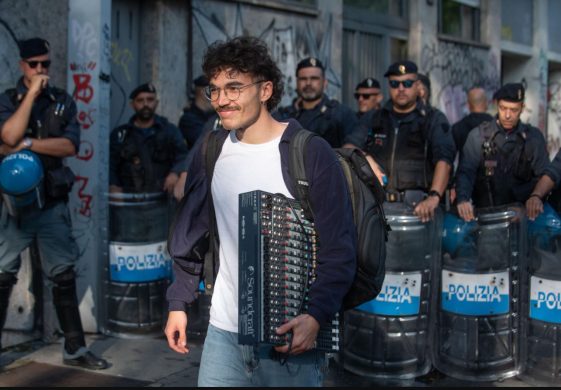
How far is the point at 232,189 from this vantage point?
2.88 m

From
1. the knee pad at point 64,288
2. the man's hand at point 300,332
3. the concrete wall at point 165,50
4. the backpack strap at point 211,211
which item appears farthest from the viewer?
the concrete wall at point 165,50

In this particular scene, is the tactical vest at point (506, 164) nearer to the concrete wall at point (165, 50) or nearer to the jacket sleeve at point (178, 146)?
the jacket sleeve at point (178, 146)

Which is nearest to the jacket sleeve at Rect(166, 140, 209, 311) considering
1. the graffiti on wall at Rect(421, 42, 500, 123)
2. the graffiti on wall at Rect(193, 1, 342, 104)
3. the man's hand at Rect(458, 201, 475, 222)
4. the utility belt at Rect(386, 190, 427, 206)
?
the man's hand at Rect(458, 201, 475, 222)

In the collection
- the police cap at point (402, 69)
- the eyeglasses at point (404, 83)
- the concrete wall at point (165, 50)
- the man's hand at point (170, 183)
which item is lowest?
the man's hand at point (170, 183)

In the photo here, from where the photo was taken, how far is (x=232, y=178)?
2889 mm

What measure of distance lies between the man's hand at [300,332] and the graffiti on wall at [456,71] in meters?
9.69

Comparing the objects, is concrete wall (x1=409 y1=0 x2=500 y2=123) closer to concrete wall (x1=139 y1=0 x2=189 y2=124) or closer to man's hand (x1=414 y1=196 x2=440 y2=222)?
concrete wall (x1=139 y1=0 x2=189 y2=124)

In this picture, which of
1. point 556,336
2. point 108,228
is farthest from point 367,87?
point 556,336

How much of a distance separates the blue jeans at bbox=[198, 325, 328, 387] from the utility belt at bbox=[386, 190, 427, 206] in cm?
307

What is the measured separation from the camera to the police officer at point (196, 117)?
740cm

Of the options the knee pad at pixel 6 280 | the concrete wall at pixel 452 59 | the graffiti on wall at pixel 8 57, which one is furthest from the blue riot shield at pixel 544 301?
the concrete wall at pixel 452 59

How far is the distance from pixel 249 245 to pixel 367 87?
5.75 m

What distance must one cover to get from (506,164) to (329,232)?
3.54 meters

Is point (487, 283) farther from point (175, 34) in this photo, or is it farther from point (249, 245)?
point (175, 34)
